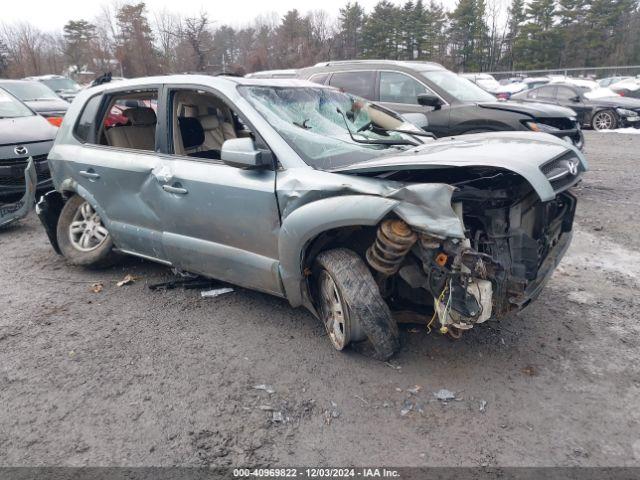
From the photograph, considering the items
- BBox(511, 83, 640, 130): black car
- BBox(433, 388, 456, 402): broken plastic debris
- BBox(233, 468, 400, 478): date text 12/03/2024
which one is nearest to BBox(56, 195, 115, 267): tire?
BBox(233, 468, 400, 478): date text 12/03/2024

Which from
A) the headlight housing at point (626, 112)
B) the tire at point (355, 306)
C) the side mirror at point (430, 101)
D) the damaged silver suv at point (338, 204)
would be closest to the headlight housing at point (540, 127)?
the side mirror at point (430, 101)

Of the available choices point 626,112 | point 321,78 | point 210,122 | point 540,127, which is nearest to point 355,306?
point 210,122

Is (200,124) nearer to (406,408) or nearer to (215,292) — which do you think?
(215,292)

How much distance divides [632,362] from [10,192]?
6973 millimetres

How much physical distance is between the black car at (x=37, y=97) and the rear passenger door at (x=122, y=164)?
6685 mm

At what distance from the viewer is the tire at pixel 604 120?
14.7 m

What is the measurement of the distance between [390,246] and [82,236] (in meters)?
3.39

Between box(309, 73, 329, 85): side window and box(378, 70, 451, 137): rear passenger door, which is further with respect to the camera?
box(309, 73, 329, 85): side window

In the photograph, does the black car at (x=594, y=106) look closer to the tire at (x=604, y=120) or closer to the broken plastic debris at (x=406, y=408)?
the tire at (x=604, y=120)

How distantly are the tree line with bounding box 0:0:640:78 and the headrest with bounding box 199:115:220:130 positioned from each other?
33.0m

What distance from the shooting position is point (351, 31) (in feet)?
172

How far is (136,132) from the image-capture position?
15.5 feet

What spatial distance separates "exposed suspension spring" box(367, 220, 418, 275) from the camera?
267 centimetres

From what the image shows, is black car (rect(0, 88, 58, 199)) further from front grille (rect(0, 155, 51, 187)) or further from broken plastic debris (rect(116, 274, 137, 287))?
broken plastic debris (rect(116, 274, 137, 287))
